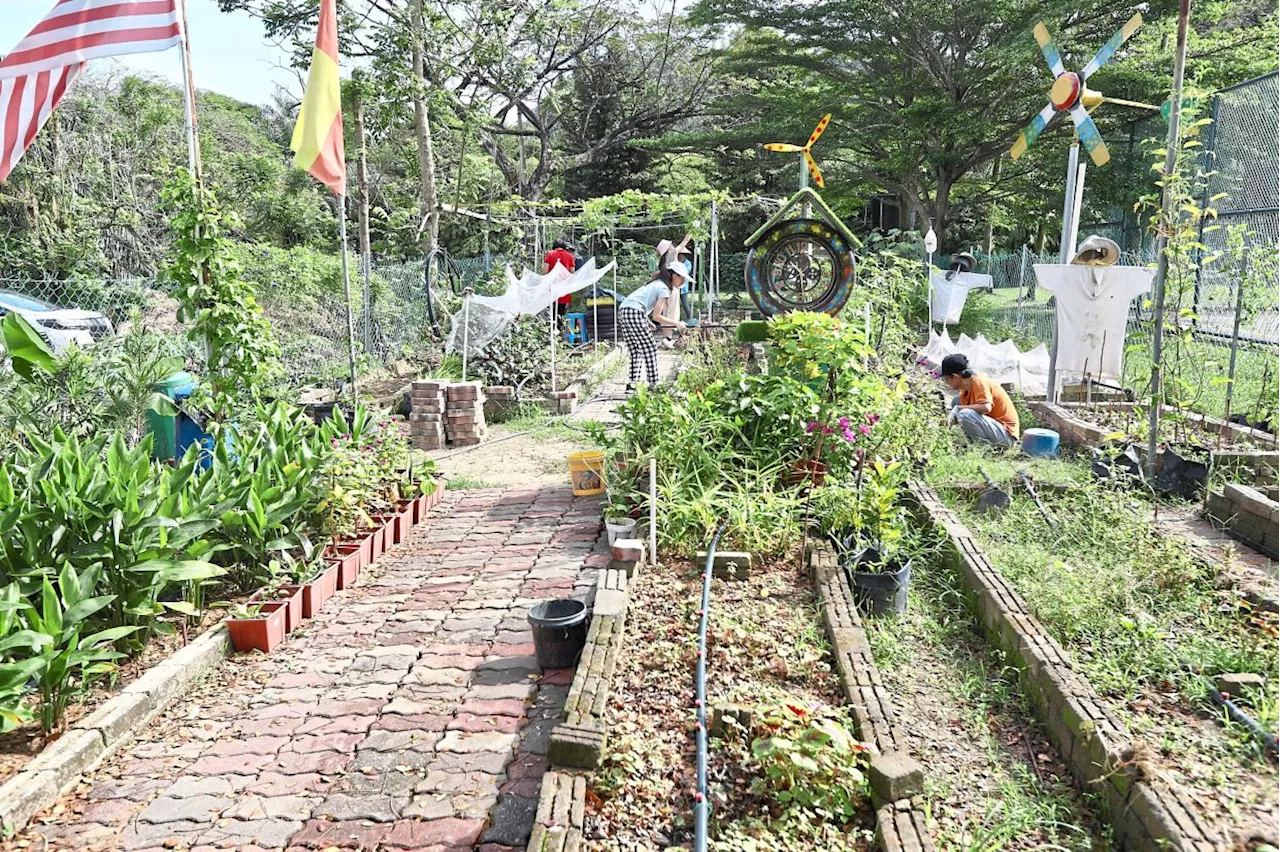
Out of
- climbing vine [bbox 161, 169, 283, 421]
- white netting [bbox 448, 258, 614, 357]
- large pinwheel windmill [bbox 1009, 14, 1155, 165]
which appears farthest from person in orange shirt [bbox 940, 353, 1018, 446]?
climbing vine [bbox 161, 169, 283, 421]

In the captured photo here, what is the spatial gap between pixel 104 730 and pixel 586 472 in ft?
11.8

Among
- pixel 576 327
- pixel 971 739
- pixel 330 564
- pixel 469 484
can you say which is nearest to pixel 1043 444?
pixel 971 739

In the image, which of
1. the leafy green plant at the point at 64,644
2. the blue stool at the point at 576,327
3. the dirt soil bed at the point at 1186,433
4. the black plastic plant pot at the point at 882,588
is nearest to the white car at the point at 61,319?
the blue stool at the point at 576,327

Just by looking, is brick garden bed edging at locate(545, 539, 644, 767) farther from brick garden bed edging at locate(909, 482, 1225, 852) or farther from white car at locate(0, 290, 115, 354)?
white car at locate(0, 290, 115, 354)

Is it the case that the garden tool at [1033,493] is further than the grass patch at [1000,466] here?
No

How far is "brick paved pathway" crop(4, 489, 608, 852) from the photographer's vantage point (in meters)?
2.66

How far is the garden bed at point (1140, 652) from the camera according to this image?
2520mm

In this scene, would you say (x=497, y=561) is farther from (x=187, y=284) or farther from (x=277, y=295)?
(x=277, y=295)

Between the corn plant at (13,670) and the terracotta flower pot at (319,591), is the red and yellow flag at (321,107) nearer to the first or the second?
the terracotta flower pot at (319,591)

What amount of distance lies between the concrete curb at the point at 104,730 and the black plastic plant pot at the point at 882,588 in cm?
304

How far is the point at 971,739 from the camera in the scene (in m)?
3.17

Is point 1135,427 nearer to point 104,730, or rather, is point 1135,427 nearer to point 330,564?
point 330,564

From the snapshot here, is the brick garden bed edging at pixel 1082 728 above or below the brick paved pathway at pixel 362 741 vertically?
above

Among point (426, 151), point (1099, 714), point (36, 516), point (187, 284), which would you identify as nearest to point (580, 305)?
point (426, 151)
